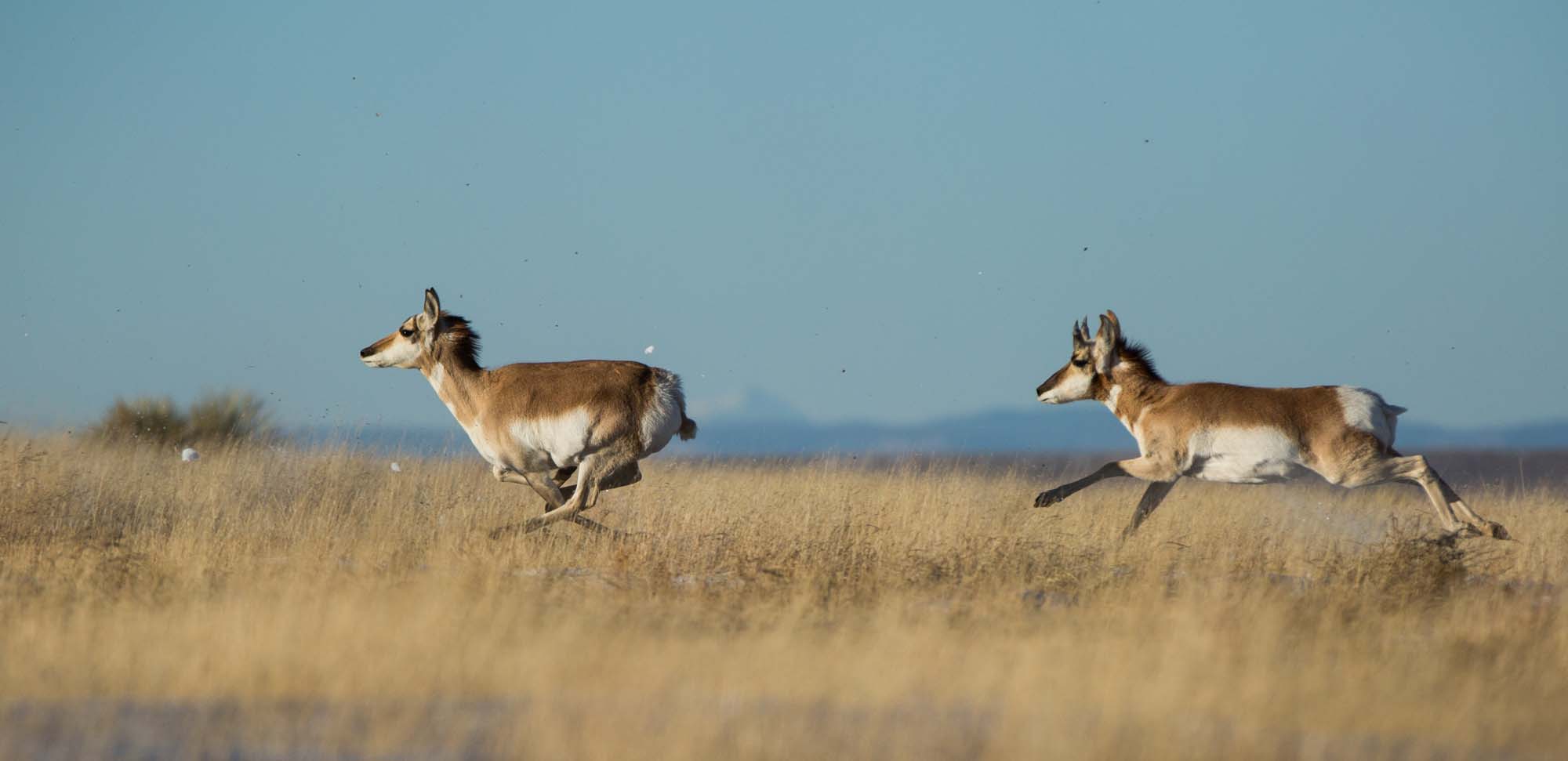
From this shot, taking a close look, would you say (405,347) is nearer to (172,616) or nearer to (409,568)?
(409,568)

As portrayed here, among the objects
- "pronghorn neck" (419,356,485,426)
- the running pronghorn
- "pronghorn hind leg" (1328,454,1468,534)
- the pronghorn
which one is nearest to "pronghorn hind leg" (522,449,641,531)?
the pronghorn

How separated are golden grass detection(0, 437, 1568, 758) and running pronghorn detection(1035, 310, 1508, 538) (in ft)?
1.75

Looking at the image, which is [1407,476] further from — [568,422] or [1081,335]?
[568,422]

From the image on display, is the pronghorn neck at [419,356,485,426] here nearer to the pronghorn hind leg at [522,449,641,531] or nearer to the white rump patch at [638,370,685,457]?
the pronghorn hind leg at [522,449,641,531]

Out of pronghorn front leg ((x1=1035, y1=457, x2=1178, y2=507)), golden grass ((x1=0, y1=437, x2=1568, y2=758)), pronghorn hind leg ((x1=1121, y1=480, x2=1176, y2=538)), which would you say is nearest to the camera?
golden grass ((x1=0, y1=437, x2=1568, y2=758))

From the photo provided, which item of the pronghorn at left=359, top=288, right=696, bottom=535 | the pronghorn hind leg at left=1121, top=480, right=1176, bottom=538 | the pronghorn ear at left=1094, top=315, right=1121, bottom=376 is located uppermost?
the pronghorn ear at left=1094, top=315, right=1121, bottom=376

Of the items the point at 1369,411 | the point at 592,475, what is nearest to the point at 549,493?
the point at 592,475

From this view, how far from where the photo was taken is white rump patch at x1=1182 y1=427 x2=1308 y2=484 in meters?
12.5

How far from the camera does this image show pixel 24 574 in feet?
34.5

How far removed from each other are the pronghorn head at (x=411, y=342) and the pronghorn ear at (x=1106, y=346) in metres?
6.25

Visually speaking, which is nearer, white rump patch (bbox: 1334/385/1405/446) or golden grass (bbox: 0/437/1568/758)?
golden grass (bbox: 0/437/1568/758)

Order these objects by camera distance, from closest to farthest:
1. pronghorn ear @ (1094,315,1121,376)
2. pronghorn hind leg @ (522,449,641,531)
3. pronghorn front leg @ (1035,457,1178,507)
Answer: pronghorn hind leg @ (522,449,641,531) → pronghorn front leg @ (1035,457,1178,507) → pronghorn ear @ (1094,315,1121,376)

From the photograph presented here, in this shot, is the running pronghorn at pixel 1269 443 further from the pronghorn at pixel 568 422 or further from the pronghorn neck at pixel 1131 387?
the pronghorn at pixel 568 422

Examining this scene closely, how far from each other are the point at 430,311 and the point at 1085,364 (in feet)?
20.6
